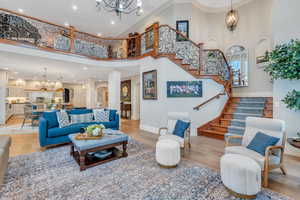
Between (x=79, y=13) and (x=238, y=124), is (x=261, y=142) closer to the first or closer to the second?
(x=238, y=124)

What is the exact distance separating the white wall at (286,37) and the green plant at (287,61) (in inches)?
17.4

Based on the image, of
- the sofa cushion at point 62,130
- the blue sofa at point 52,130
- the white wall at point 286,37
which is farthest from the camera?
the sofa cushion at point 62,130

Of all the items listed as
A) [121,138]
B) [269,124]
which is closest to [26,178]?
[121,138]

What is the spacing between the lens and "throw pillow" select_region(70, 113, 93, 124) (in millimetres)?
4639

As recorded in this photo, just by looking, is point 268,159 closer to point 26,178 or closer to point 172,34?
point 26,178

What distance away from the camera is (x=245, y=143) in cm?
281

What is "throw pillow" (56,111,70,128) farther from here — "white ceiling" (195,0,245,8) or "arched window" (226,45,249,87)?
"white ceiling" (195,0,245,8)

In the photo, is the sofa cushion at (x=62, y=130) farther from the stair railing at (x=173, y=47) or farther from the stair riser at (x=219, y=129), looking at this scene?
the stair riser at (x=219, y=129)

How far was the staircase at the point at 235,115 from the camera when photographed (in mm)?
4586

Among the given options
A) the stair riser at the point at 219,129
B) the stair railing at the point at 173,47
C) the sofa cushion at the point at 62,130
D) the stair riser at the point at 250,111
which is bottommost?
the stair riser at the point at 219,129

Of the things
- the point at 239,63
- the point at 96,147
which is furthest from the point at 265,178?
the point at 239,63

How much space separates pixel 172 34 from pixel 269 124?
4511 mm

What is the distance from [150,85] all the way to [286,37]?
4152mm

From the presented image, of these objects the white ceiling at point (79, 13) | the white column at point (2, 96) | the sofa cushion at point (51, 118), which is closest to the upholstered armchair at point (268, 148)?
the sofa cushion at point (51, 118)
